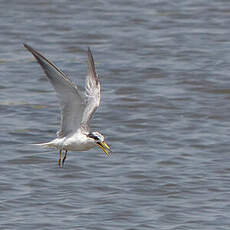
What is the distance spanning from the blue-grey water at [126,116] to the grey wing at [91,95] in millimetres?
1281

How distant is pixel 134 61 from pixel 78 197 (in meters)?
7.08

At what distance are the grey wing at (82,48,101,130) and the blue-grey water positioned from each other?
50.4 inches

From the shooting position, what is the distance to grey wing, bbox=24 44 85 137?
10.5 meters

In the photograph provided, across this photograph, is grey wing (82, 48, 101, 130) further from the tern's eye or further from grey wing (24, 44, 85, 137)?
the tern's eye

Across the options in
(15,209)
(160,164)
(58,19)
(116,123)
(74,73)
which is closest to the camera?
(15,209)

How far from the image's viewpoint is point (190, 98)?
16.7 metres

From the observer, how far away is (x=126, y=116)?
1589 centimetres

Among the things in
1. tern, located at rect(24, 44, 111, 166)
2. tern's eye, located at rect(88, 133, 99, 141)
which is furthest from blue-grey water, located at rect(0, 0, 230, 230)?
tern's eye, located at rect(88, 133, 99, 141)

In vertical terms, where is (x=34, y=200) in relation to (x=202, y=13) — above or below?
below

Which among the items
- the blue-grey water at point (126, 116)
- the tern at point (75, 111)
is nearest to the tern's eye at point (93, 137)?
the tern at point (75, 111)

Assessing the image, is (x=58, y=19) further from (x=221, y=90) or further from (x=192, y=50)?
(x=221, y=90)

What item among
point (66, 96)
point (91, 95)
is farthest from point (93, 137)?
point (91, 95)

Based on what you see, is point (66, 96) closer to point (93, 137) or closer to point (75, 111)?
point (75, 111)

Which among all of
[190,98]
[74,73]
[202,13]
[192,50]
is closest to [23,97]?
[74,73]
